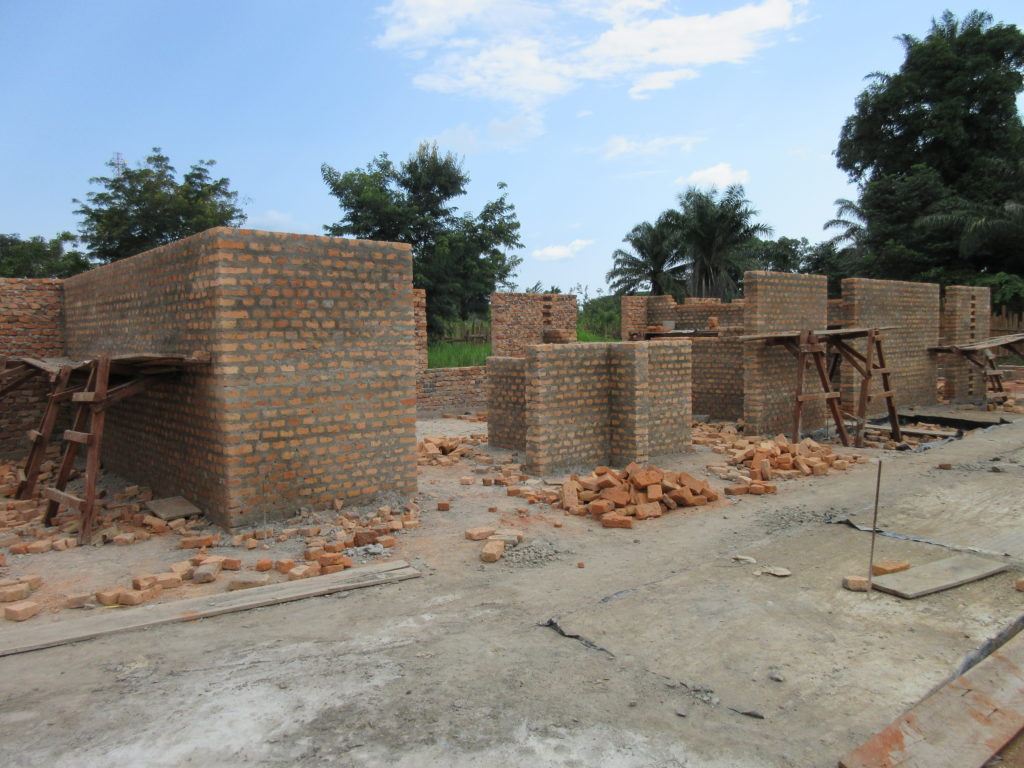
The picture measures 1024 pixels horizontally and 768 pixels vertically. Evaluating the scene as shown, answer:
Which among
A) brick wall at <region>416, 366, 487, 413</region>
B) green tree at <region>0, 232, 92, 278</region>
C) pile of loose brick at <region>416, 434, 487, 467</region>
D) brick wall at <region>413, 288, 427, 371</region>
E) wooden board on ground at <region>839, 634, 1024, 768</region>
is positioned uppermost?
green tree at <region>0, 232, 92, 278</region>

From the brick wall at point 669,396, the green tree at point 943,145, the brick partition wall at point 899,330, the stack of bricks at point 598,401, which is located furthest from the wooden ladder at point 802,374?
the green tree at point 943,145

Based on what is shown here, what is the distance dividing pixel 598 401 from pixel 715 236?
28.4 meters

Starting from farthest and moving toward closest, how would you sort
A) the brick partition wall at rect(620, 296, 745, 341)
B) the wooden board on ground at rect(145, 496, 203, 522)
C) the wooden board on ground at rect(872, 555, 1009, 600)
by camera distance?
the brick partition wall at rect(620, 296, 745, 341) → the wooden board on ground at rect(145, 496, 203, 522) → the wooden board on ground at rect(872, 555, 1009, 600)

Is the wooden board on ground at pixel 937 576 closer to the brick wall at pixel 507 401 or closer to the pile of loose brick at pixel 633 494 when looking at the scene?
the pile of loose brick at pixel 633 494

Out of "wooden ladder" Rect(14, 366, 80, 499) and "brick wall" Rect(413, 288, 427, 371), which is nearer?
"wooden ladder" Rect(14, 366, 80, 499)

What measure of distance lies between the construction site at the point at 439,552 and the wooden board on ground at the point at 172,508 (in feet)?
0.10

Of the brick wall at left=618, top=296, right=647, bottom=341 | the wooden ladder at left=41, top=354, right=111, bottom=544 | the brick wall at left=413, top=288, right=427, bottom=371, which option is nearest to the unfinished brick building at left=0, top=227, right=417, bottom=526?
the wooden ladder at left=41, top=354, right=111, bottom=544

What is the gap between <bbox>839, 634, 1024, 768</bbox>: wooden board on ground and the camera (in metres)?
3.26

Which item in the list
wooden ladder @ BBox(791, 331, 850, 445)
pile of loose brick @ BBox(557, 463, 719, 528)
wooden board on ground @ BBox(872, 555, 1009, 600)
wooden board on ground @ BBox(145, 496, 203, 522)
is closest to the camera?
wooden board on ground @ BBox(872, 555, 1009, 600)

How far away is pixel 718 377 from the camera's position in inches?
572

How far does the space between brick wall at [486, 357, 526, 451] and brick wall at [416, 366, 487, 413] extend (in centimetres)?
486

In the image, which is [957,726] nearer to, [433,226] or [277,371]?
[277,371]

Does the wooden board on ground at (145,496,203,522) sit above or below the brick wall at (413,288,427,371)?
below

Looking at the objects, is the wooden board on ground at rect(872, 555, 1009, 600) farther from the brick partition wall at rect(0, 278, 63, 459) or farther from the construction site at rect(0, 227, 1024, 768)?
the brick partition wall at rect(0, 278, 63, 459)
